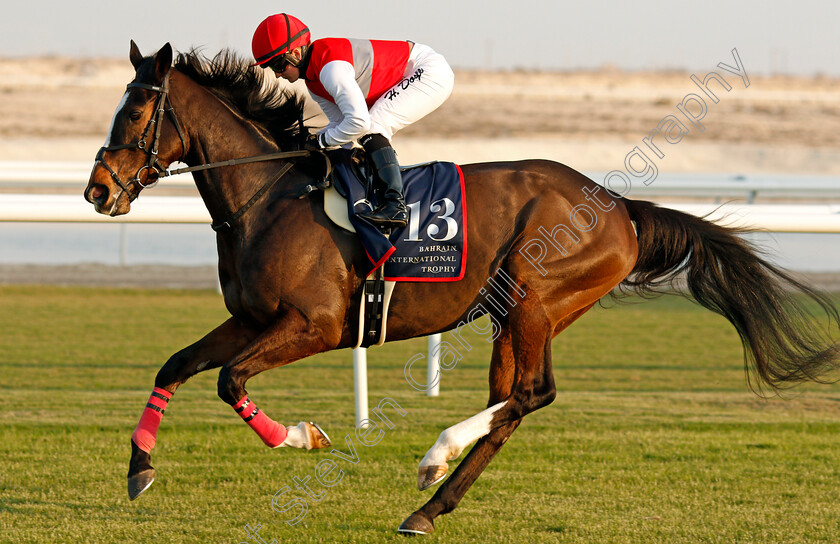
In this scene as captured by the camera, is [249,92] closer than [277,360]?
No

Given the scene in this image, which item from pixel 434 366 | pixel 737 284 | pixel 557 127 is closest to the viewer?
pixel 737 284

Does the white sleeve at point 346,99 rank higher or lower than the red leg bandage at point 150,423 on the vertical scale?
higher

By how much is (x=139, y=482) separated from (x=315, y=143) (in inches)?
50.3

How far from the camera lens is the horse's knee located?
10.8 feet

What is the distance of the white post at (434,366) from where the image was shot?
5066 mm

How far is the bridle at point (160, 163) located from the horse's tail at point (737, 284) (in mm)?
1308

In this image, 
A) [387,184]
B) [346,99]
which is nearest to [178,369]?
[387,184]

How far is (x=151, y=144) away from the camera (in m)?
3.41

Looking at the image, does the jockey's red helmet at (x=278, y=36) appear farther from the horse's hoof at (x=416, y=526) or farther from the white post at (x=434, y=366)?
the white post at (x=434, y=366)

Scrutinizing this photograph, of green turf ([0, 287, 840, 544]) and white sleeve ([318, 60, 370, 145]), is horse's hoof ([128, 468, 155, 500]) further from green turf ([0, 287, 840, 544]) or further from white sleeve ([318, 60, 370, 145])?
white sleeve ([318, 60, 370, 145])

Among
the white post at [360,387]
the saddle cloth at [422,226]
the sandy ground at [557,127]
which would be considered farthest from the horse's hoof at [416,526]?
the sandy ground at [557,127]

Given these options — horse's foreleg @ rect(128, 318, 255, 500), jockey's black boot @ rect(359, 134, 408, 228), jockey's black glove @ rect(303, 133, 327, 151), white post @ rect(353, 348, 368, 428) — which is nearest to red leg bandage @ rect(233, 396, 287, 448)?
horse's foreleg @ rect(128, 318, 255, 500)

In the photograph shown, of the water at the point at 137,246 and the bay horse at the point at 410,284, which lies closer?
the bay horse at the point at 410,284

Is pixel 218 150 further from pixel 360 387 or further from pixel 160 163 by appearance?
pixel 360 387
